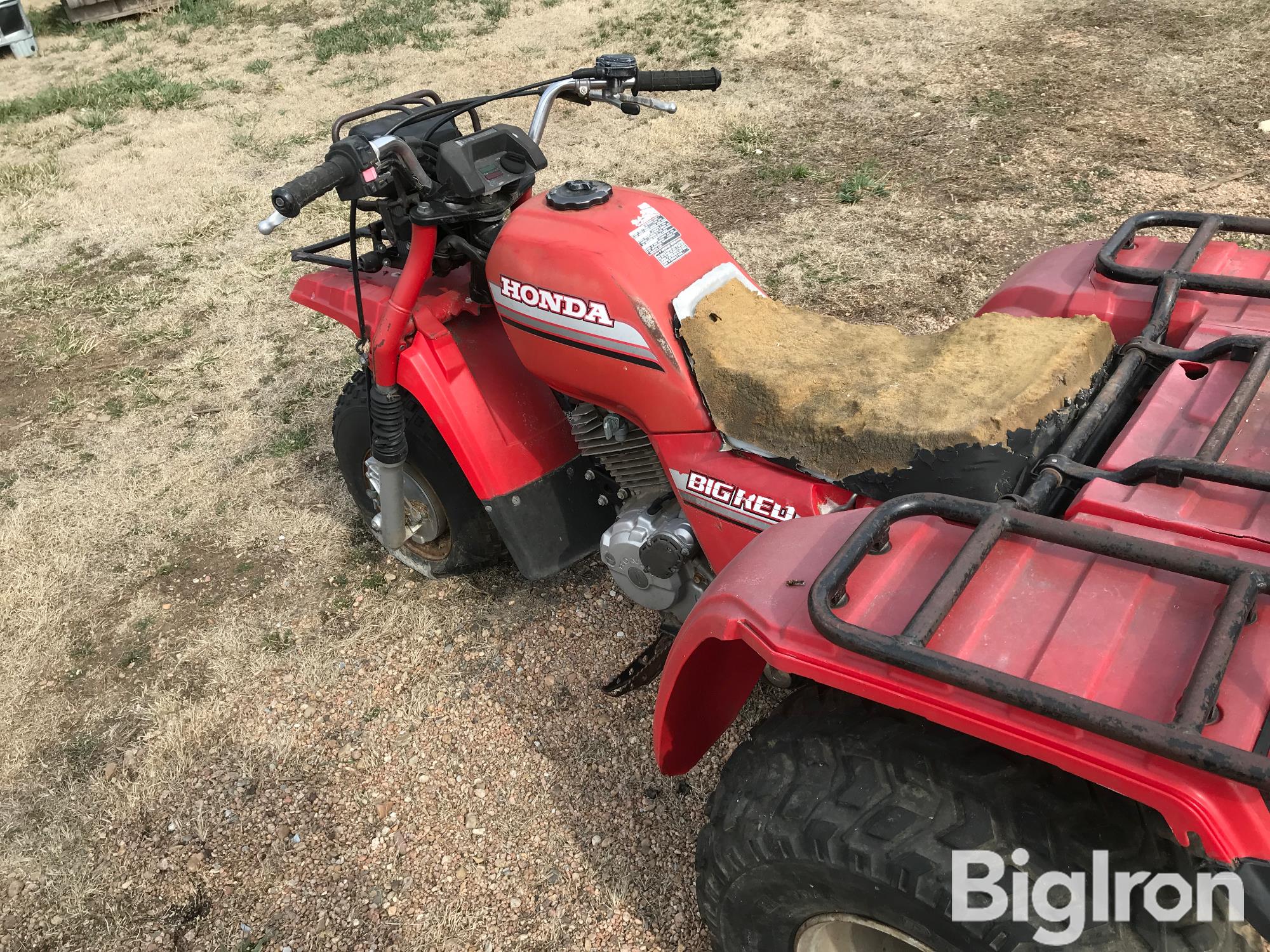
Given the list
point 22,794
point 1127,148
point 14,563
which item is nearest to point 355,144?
point 22,794

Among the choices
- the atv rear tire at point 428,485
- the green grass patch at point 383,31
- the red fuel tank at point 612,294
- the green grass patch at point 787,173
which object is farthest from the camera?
the green grass patch at point 383,31

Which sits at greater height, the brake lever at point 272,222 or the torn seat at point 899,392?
the brake lever at point 272,222

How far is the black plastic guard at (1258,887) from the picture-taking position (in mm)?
1191

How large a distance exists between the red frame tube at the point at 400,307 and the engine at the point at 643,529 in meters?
0.54

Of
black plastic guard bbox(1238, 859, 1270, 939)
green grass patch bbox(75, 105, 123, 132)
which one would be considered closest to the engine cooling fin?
black plastic guard bbox(1238, 859, 1270, 939)

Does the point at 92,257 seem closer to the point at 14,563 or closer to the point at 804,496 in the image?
the point at 14,563

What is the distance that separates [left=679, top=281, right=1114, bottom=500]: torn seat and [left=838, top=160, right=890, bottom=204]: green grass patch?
11.3 ft

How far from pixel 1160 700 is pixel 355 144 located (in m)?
2.13

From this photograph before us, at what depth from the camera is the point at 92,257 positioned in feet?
19.9

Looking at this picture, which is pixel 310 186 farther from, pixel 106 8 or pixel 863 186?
pixel 106 8

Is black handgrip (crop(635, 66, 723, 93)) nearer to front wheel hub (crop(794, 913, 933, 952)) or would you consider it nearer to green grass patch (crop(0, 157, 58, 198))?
front wheel hub (crop(794, 913, 933, 952))

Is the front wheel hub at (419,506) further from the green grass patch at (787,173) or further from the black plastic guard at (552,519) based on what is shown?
the green grass patch at (787,173)

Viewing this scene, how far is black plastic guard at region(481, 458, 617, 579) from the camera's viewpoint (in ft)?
9.64

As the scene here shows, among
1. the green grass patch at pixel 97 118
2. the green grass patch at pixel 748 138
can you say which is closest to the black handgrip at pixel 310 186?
the green grass patch at pixel 748 138
